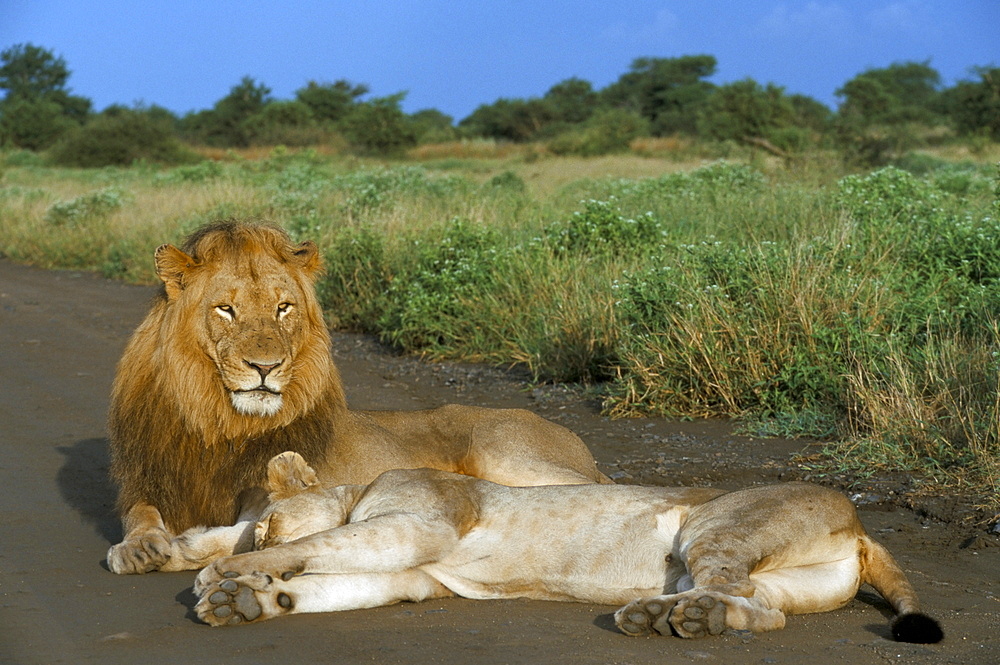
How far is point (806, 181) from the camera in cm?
1566

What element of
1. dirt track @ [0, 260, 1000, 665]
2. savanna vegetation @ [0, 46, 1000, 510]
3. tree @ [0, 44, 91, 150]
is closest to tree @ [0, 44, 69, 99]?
tree @ [0, 44, 91, 150]

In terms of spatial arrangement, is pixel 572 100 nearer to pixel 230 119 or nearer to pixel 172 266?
pixel 230 119

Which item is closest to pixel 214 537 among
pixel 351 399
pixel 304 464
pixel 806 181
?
pixel 304 464

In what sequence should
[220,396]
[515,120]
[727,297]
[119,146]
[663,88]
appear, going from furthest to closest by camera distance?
[663,88] → [515,120] → [119,146] → [727,297] → [220,396]

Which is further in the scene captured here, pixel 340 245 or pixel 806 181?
pixel 806 181

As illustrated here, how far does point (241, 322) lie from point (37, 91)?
60248mm

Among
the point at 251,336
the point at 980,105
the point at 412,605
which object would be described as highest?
Answer: the point at 980,105

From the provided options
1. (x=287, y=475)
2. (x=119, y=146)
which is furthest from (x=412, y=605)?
(x=119, y=146)

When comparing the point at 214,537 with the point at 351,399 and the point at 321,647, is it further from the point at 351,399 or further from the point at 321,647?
the point at 351,399

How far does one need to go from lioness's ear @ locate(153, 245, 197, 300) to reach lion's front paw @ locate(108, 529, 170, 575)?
3.06ft

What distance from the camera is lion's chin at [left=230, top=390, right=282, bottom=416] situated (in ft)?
14.3

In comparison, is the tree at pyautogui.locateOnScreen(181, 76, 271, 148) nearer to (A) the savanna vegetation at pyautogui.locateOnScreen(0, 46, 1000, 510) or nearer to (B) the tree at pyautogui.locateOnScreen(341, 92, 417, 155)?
(B) the tree at pyautogui.locateOnScreen(341, 92, 417, 155)

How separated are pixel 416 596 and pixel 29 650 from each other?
1188 millimetres

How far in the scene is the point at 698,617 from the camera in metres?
3.43
